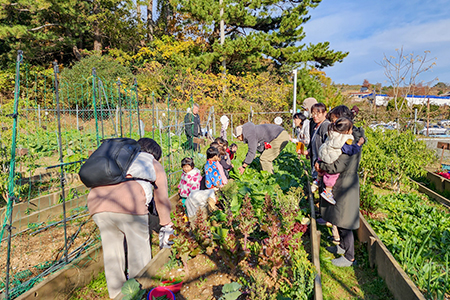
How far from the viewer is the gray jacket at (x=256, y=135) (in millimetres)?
4789

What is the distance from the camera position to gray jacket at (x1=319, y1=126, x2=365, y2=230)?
8.82ft

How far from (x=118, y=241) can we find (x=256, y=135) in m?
3.18

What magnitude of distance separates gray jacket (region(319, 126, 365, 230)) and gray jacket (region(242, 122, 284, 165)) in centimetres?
205

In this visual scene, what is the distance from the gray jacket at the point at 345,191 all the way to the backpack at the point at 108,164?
1933 mm

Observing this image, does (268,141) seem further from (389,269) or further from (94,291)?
(94,291)

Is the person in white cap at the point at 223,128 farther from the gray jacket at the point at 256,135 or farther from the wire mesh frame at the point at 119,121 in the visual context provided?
the gray jacket at the point at 256,135

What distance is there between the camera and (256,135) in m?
4.96

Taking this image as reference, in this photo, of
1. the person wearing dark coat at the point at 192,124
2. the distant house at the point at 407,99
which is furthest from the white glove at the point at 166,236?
the distant house at the point at 407,99

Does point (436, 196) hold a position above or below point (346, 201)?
below

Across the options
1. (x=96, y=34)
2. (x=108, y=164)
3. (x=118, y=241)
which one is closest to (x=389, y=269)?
(x=118, y=241)

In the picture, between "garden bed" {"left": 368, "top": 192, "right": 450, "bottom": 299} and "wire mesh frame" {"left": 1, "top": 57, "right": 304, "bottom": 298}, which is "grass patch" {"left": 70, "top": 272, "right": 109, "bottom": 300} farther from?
"garden bed" {"left": 368, "top": 192, "right": 450, "bottom": 299}

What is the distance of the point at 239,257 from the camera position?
8.68 ft

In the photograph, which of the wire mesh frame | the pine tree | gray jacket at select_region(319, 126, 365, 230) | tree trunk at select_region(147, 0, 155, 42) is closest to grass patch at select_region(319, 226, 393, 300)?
gray jacket at select_region(319, 126, 365, 230)

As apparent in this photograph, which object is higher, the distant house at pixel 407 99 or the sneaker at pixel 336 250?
the distant house at pixel 407 99
